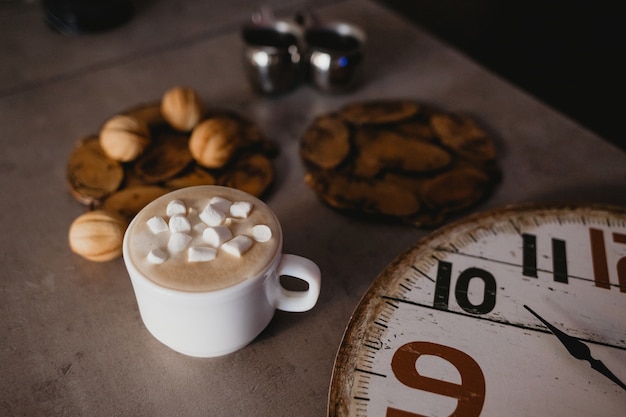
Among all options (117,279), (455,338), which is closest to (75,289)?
(117,279)

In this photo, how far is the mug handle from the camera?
2.48 ft

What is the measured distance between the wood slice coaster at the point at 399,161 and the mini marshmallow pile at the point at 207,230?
0.26 meters

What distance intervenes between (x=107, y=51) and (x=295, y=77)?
493mm

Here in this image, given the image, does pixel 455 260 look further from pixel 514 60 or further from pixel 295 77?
pixel 514 60

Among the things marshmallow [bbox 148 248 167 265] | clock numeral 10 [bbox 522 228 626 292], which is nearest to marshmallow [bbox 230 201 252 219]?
marshmallow [bbox 148 248 167 265]

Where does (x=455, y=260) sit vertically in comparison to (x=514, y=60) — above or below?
above

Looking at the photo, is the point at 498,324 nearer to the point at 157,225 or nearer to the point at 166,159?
the point at 157,225

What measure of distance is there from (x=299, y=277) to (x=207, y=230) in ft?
0.45

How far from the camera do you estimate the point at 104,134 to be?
→ 1.04 meters

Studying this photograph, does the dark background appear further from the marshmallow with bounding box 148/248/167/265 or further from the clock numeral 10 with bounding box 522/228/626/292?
the marshmallow with bounding box 148/248/167/265

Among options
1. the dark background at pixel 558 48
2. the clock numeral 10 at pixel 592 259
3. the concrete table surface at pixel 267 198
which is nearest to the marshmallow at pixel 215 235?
the concrete table surface at pixel 267 198

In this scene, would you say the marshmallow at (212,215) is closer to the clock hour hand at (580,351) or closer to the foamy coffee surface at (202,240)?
the foamy coffee surface at (202,240)

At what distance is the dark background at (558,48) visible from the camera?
1.98 meters

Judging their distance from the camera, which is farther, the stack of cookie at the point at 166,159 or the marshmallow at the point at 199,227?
the stack of cookie at the point at 166,159
